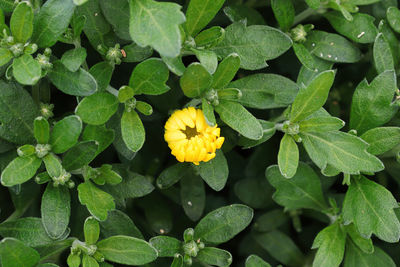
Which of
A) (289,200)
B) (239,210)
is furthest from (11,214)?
(289,200)

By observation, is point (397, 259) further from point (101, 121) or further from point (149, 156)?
point (101, 121)

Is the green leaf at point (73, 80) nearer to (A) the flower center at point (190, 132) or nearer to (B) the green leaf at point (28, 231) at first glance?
(A) the flower center at point (190, 132)

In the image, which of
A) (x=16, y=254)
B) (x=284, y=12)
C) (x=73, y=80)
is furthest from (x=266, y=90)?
(x=16, y=254)

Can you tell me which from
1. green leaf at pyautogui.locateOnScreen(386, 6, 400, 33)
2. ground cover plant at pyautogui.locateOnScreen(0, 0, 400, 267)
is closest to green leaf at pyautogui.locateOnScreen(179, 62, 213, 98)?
ground cover plant at pyautogui.locateOnScreen(0, 0, 400, 267)

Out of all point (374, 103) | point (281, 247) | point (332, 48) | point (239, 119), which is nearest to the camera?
point (239, 119)

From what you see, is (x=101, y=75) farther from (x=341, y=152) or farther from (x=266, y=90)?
(x=341, y=152)
